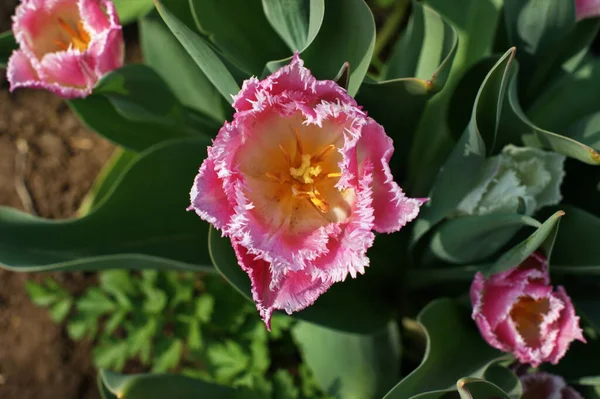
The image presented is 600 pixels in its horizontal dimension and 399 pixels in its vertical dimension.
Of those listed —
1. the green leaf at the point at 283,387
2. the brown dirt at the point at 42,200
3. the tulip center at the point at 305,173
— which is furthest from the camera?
the brown dirt at the point at 42,200

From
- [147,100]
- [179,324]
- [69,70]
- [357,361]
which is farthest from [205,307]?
[69,70]

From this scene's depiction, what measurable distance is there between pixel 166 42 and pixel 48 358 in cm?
79

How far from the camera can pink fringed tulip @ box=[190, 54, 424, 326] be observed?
1.92ft

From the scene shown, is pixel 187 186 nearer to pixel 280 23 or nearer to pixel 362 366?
pixel 280 23

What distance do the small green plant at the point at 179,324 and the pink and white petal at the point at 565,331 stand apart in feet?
1.54

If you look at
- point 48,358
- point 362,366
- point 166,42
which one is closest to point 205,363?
point 362,366

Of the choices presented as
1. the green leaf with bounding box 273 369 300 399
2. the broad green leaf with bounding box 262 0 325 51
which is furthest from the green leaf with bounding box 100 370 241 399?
the broad green leaf with bounding box 262 0 325 51

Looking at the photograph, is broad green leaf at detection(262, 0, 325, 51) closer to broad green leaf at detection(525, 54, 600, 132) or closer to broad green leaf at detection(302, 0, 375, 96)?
broad green leaf at detection(302, 0, 375, 96)

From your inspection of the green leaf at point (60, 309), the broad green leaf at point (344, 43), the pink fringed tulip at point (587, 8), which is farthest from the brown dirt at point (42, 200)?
the pink fringed tulip at point (587, 8)

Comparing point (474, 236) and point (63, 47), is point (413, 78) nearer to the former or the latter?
point (474, 236)

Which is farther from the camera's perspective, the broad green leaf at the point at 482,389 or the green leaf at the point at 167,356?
the green leaf at the point at 167,356

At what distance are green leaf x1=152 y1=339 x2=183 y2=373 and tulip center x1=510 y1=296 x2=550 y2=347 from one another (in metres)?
0.61

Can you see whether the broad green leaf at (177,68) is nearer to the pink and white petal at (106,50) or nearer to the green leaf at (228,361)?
the pink and white petal at (106,50)

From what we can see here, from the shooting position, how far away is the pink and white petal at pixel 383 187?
1.90ft
